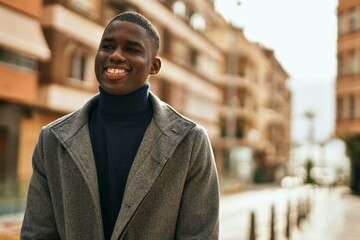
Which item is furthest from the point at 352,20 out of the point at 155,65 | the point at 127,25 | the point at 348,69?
the point at 127,25

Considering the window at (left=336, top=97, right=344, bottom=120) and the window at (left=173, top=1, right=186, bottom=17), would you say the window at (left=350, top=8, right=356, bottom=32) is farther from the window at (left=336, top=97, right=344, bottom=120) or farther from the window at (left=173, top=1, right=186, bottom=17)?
the window at (left=173, top=1, right=186, bottom=17)

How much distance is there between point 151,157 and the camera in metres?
1.99

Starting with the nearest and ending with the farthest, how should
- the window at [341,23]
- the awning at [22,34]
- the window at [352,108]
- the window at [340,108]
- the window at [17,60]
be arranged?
the awning at [22,34] < the window at [17,60] < the window at [352,108] < the window at [341,23] < the window at [340,108]

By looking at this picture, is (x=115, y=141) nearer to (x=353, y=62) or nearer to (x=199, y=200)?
(x=199, y=200)

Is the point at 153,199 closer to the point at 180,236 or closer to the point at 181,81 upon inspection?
the point at 180,236

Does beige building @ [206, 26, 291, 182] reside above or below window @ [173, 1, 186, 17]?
below

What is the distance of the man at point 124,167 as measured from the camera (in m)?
2.00

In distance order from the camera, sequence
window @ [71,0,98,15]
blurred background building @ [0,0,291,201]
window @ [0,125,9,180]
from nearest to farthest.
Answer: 1. blurred background building @ [0,0,291,201]
2. window @ [0,125,9,180]
3. window @ [71,0,98,15]

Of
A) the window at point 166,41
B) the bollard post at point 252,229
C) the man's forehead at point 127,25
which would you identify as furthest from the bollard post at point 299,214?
the window at point 166,41

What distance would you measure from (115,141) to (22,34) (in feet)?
52.3

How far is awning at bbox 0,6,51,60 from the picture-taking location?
53.0 ft

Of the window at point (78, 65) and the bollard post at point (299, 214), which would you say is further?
the window at point (78, 65)

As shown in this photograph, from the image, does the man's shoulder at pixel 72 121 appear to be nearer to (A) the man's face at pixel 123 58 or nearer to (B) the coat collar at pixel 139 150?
(B) the coat collar at pixel 139 150

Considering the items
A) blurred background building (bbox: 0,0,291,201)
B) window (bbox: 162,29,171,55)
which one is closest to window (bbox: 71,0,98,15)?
blurred background building (bbox: 0,0,291,201)
